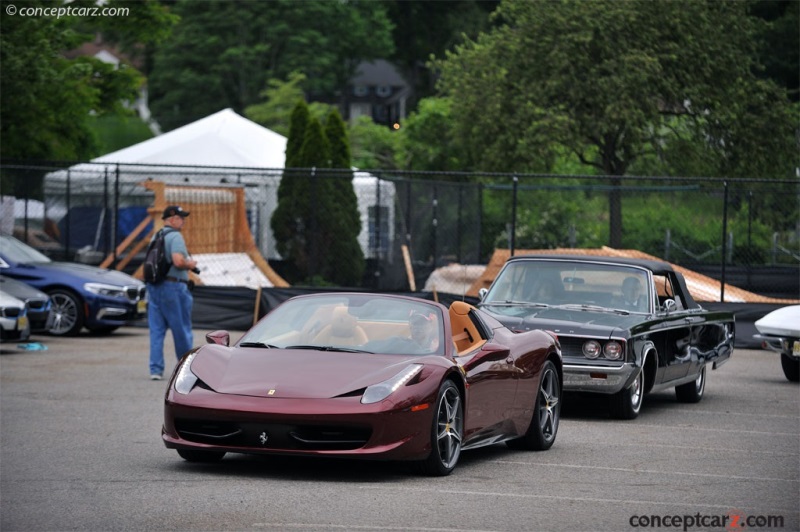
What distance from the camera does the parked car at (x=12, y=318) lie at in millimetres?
17016

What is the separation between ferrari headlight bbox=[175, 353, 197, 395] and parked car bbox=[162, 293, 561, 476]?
11mm

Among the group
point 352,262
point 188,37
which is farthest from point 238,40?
point 352,262

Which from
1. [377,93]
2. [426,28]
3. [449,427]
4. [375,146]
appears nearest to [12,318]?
[449,427]

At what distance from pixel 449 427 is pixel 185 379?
66.0 inches

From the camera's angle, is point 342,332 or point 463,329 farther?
point 463,329

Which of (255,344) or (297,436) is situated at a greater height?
(255,344)

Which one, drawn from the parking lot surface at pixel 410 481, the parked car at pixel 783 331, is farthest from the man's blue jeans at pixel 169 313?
the parked car at pixel 783 331

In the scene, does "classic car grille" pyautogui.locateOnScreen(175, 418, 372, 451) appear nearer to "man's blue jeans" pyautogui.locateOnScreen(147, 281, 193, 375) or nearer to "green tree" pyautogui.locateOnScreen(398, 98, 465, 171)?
"man's blue jeans" pyautogui.locateOnScreen(147, 281, 193, 375)

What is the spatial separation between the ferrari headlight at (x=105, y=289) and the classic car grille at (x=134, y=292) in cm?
10

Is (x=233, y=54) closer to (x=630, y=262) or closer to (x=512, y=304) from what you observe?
(x=630, y=262)

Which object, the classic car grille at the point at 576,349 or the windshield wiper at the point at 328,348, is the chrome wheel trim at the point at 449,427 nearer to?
the windshield wiper at the point at 328,348

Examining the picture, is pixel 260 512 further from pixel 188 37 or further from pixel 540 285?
pixel 188 37

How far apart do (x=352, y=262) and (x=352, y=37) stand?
5975cm

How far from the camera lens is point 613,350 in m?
11.9
